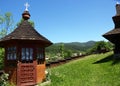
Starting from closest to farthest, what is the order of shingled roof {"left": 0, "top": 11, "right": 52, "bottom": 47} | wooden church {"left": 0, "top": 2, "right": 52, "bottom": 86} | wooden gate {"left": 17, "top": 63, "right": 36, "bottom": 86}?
1. wooden gate {"left": 17, "top": 63, "right": 36, "bottom": 86}
2. wooden church {"left": 0, "top": 2, "right": 52, "bottom": 86}
3. shingled roof {"left": 0, "top": 11, "right": 52, "bottom": 47}

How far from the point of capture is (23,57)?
19.3 metres

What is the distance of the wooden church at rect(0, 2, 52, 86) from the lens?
1902 centimetres

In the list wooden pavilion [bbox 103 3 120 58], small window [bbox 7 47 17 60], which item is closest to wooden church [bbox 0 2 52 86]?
small window [bbox 7 47 17 60]

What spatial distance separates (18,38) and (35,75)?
11.2 feet

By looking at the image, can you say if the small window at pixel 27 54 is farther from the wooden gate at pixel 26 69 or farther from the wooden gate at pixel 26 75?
the wooden gate at pixel 26 75

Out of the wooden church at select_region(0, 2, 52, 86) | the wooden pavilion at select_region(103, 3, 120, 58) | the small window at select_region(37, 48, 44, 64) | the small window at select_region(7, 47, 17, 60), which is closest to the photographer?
the wooden church at select_region(0, 2, 52, 86)

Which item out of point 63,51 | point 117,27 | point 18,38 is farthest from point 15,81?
point 63,51

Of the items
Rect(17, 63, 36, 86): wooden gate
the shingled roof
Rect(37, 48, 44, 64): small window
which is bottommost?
Rect(17, 63, 36, 86): wooden gate

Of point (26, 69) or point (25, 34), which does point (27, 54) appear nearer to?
point (26, 69)

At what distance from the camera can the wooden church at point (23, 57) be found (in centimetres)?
1902

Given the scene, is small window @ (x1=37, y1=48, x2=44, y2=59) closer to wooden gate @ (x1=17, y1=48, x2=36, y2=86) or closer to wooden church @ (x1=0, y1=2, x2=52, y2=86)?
wooden church @ (x1=0, y1=2, x2=52, y2=86)

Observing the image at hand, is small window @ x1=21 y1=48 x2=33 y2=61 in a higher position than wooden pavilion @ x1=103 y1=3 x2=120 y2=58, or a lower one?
lower

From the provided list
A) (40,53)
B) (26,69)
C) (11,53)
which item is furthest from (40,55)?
(11,53)

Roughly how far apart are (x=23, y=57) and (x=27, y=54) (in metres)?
0.41
